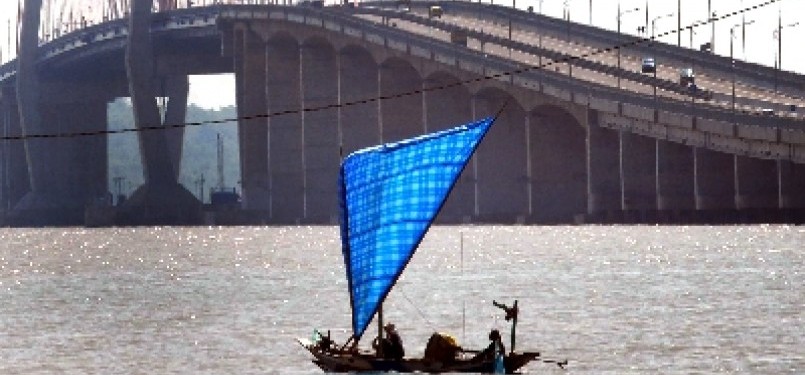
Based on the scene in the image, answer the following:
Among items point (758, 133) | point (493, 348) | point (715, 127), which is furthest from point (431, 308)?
point (715, 127)

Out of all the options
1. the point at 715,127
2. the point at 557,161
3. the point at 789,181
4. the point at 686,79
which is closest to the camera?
the point at 715,127

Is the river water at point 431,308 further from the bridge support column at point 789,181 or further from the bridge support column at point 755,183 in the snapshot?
the bridge support column at point 755,183

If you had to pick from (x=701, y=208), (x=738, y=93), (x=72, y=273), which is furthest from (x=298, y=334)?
(x=738, y=93)

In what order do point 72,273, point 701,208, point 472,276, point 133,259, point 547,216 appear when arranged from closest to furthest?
point 472,276, point 72,273, point 133,259, point 701,208, point 547,216

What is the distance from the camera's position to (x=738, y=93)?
7584 inches

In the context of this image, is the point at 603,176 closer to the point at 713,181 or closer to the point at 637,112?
the point at 713,181

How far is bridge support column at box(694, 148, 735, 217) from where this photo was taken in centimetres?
18025

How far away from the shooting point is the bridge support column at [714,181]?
18025 centimetres

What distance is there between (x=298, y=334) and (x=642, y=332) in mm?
11231

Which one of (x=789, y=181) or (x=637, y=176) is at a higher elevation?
(x=637, y=176)

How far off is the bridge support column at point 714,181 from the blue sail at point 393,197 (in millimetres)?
126189

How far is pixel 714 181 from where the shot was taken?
18062 centimetres

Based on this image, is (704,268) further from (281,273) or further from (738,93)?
(738,93)

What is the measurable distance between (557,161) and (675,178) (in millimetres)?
16524
